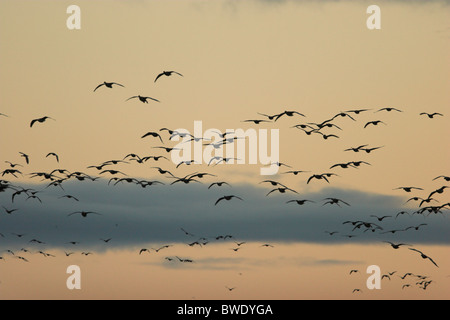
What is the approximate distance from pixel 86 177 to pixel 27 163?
9.19 m

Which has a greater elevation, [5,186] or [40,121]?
[40,121]

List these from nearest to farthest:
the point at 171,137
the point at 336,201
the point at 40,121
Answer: the point at 40,121 → the point at 171,137 → the point at 336,201

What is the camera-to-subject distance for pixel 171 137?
60.2 m

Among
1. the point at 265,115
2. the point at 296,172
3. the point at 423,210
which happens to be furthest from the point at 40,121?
the point at 423,210

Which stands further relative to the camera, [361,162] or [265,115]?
[361,162]

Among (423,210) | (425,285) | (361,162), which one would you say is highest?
(361,162)

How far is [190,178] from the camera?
207 ft

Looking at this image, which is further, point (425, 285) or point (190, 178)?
point (425, 285)

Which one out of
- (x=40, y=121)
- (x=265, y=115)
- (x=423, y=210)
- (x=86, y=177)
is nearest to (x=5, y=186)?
(x=86, y=177)

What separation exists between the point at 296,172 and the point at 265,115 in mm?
7844

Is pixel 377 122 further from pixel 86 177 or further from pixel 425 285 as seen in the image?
pixel 425 285

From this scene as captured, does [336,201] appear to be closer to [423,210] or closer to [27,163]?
[423,210]

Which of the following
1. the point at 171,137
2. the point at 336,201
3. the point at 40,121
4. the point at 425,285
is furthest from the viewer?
the point at 425,285

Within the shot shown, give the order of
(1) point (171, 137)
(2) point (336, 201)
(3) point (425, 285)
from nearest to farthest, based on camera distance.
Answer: (1) point (171, 137)
(2) point (336, 201)
(3) point (425, 285)
